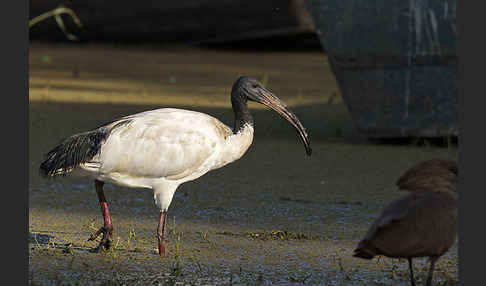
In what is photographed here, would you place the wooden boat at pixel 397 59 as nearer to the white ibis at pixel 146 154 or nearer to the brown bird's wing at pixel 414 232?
the white ibis at pixel 146 154

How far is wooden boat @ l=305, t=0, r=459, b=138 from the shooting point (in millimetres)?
7945

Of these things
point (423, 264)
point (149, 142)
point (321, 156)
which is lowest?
point (321, 156)

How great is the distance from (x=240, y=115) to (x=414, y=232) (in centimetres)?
166

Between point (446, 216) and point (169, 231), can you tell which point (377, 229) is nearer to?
point (446, 216)

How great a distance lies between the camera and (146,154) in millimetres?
4863

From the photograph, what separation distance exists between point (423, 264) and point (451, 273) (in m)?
0.22

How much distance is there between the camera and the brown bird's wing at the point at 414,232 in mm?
3889

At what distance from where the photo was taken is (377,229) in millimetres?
3908

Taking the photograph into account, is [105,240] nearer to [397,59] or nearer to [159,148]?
[159,148]

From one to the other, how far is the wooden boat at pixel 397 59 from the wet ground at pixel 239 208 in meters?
0.34

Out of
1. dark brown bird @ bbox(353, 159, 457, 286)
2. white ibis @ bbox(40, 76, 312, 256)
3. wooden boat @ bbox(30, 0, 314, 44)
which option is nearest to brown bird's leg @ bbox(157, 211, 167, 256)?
white ibis @ bbox(40, 76, 312, 256)

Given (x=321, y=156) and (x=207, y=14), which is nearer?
(x=321, y=156)

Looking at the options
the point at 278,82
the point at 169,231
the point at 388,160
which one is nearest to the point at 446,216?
the point at 169,231

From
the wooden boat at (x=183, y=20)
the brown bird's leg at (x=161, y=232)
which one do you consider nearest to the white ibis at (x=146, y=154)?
the brown bird's leg at (x=161, y=232)
